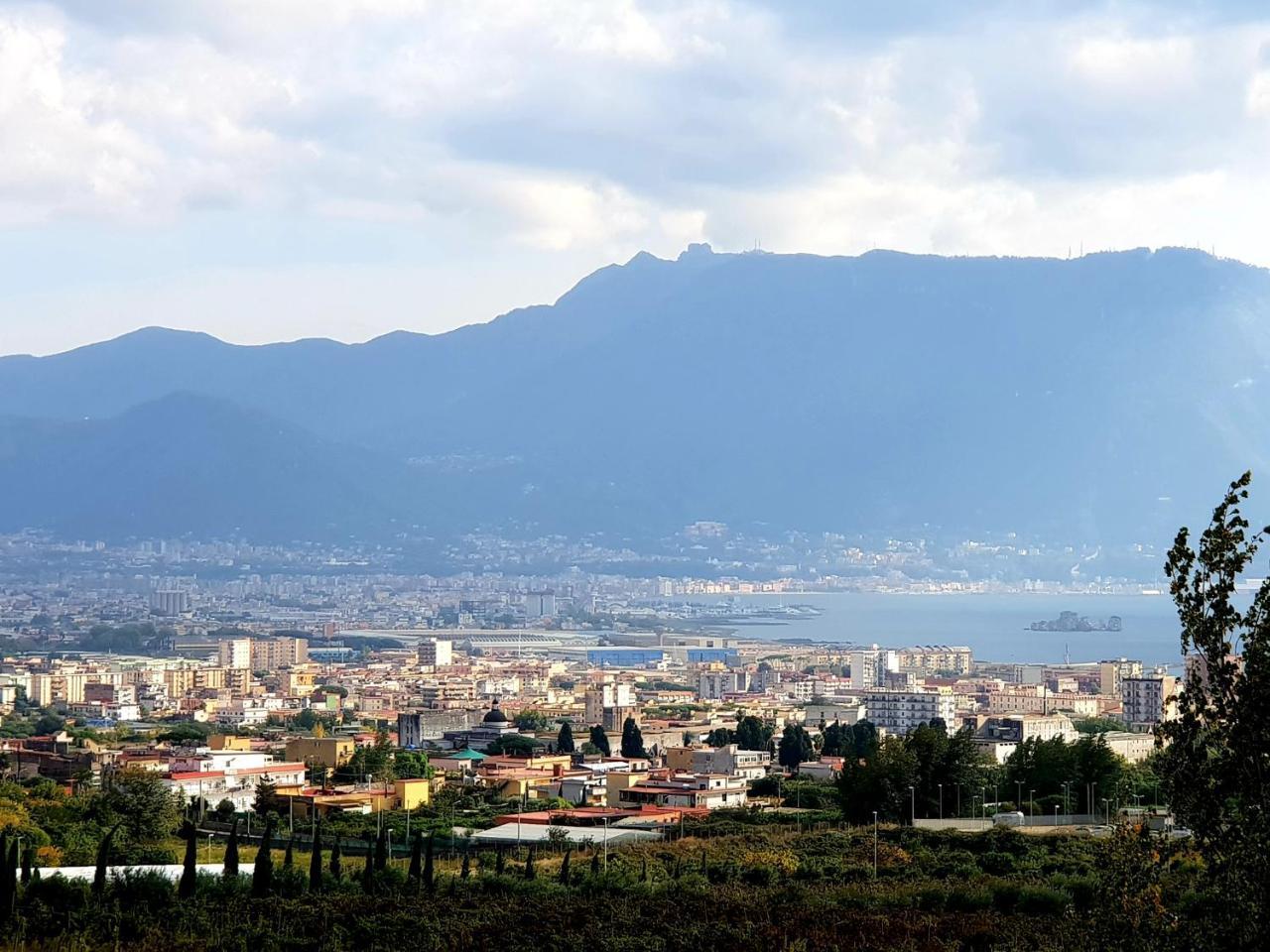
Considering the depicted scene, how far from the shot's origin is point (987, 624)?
14500 centimetres

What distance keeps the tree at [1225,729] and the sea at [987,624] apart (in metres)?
96.4

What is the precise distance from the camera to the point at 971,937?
13.2 metres

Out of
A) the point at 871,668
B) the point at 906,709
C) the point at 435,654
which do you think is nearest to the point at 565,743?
the point at 906,709

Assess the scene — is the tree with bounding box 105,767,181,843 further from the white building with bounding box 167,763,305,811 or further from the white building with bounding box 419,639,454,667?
the white building with bounding box 419,639,454,667

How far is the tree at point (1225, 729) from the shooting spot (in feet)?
20.2

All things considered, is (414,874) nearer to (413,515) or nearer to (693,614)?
(693,614)

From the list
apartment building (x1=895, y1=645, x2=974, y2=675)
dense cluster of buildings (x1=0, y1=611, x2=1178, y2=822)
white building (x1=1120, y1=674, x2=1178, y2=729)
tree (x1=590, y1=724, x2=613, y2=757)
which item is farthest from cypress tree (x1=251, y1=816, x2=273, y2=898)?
apartment building (x1=895, y1=645, x2=974, y2=675)

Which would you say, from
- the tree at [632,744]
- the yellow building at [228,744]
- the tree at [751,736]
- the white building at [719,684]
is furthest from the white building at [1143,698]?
the yellow building at [228,744]

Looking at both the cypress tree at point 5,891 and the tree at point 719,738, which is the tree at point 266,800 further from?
the tree at point 719,738

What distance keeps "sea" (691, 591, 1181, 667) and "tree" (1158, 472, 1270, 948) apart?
96441 millimetres

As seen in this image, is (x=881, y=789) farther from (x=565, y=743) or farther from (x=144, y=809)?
(x=565, y=743)

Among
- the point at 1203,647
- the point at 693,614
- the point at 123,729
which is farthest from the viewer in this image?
the point at 693,614

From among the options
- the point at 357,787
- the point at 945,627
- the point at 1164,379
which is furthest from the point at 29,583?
the point at 357,787

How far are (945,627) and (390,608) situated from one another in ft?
146
